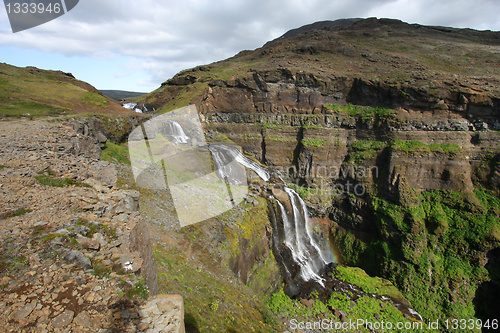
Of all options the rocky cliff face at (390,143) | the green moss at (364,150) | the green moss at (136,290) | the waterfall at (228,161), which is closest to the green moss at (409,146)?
the rocky cliff face at (390,143)

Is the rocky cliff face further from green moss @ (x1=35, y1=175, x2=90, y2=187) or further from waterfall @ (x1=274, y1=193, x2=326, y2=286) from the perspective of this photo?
green moss @ (x1=35, y1=175, x2=90, y2=187)

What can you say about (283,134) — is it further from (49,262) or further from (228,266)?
(49,262)

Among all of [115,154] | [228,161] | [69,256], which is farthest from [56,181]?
[228,161]

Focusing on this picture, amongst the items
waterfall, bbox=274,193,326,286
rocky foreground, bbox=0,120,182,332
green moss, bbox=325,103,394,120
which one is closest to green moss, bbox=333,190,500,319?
waterfall, bbox=274,193,326,286

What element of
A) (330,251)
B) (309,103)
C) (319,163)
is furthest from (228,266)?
(309,103)

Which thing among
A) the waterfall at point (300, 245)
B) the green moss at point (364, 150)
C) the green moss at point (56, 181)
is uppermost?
the green moss at point (56, 181)

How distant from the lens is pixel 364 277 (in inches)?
571

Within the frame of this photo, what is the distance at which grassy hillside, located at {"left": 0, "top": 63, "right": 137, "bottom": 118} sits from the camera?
1146 cm

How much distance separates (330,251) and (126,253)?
1723 cm

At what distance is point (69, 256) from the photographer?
3270mm

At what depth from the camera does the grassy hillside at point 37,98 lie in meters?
11.5

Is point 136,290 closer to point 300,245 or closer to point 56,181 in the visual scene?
point 56,181

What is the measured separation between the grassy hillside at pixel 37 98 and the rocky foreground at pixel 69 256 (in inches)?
311

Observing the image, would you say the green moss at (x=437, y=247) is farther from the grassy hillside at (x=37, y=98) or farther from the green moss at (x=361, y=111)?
the grassy hillside at (x=37, y=98)
